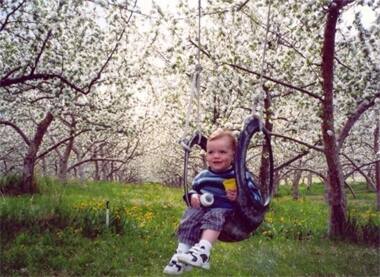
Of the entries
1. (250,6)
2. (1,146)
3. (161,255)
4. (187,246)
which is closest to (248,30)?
(250,6)

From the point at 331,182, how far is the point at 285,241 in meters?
1.41

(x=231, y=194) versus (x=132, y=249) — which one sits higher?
(x=231, y=194)

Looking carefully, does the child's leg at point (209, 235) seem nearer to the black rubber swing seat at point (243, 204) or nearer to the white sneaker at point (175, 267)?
the black rubber swing seat at point (243, 204)

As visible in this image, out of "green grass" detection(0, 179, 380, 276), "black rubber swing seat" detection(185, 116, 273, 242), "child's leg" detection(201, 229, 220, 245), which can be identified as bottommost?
"green grass" detection(0, 179, 380, 276)

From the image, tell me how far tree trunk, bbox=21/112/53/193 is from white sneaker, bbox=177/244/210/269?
11.7 m

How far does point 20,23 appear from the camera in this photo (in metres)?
10.2

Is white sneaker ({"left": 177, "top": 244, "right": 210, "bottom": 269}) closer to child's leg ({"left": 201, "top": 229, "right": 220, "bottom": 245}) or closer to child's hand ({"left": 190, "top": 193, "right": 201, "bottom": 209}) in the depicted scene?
child's leg ({"left": 201, "top": 229, "right": 220, "bottom": 245})

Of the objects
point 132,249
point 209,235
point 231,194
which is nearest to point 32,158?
point 132,249

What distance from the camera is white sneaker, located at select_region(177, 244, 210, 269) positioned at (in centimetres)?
375

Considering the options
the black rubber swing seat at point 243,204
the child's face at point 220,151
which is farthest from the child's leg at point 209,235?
the child's face at point 220,151

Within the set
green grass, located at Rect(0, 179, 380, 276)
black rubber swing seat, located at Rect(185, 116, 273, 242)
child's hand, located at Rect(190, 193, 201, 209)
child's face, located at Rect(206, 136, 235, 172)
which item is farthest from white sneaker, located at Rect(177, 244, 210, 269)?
green grass, located at Rect(0, 179, 380, 276)

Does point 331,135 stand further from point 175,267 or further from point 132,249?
point 175,267

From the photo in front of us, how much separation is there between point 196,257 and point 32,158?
12.1 meters

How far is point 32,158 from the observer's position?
593 inches
